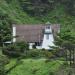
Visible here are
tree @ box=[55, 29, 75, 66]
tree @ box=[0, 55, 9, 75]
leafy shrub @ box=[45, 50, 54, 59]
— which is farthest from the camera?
leafy shrub @ box=[45, 50, 54, 59]

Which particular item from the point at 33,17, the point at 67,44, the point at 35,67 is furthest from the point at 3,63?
the point at 33,17

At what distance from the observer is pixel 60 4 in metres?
62.7

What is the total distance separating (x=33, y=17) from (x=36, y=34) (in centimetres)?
877

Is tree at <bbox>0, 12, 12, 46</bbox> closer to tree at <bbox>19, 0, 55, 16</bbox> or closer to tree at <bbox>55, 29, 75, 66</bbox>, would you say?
tree at <bbox>19, 0, 55, 16</bbox>

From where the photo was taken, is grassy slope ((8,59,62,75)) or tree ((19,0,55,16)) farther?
tree ((19,0,55,16))

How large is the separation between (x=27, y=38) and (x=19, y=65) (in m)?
9.58

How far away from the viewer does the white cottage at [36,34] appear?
50641mm

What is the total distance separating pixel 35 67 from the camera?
40.9 meters

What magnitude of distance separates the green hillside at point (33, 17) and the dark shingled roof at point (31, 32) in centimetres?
444

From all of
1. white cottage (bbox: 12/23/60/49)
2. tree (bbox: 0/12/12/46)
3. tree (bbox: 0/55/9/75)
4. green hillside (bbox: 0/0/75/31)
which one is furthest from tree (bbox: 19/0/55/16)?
tree (bbox: 0/55/9/75)

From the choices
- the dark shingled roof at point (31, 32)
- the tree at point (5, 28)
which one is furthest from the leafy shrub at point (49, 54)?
the tree at point (5, 28)

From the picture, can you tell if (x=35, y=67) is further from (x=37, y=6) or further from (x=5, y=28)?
(x=37, y=6)

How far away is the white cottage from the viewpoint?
50.6 meters

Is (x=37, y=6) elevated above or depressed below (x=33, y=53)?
above
